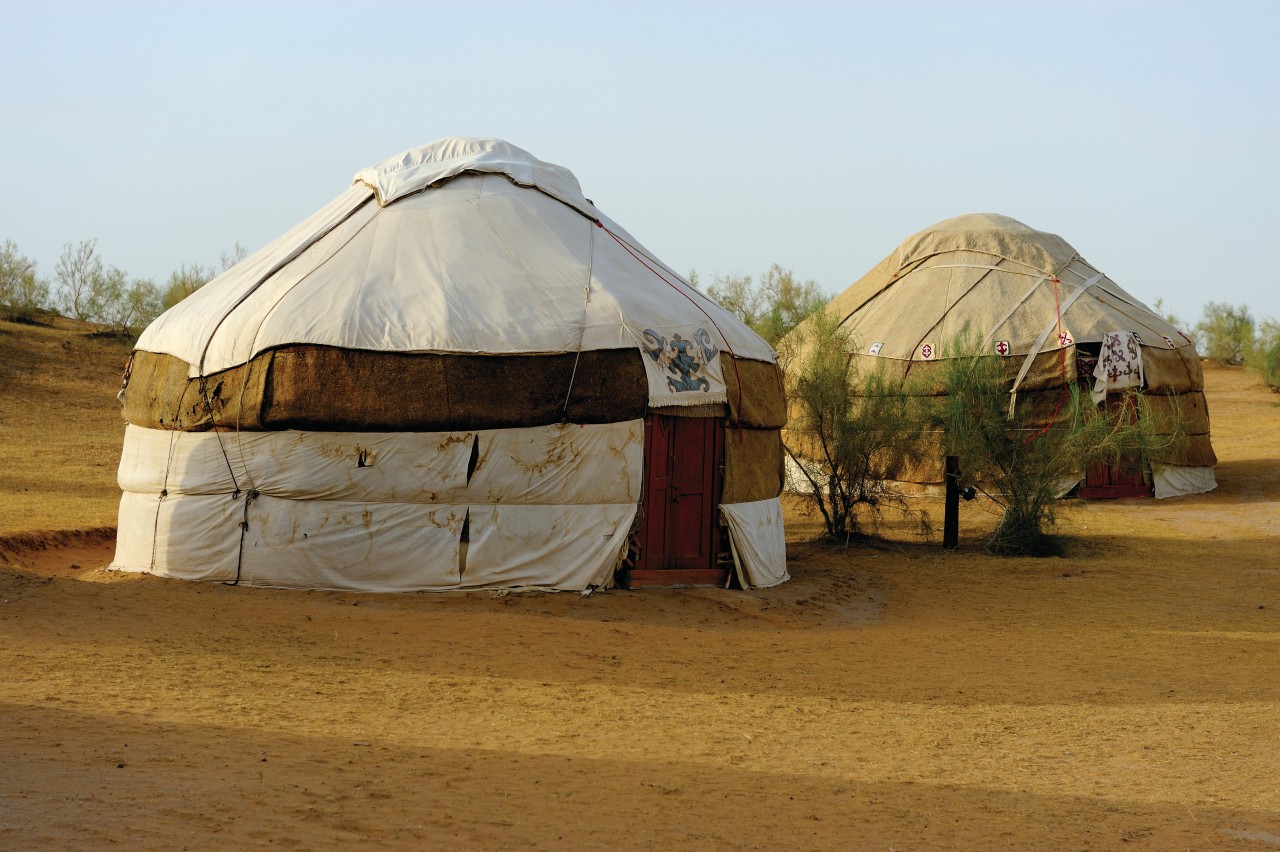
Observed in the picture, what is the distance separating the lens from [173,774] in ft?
14.9

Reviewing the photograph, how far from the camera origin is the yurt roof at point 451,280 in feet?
28.8

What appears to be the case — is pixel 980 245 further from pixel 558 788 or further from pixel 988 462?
pixel 558 788

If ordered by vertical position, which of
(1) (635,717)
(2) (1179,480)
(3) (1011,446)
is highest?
(3) (1011,446)

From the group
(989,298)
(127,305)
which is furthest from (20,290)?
(989,298)

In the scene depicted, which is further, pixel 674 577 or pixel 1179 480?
pixel 1179 480

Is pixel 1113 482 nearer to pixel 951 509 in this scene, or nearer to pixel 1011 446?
pixel 1011 446

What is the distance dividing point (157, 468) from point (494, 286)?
2894mm

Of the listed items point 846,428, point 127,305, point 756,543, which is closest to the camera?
point 756,543

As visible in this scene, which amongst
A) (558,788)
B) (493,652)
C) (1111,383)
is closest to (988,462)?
(1111,383)

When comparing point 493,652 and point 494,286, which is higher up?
point 494,286

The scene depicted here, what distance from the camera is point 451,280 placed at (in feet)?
30.3

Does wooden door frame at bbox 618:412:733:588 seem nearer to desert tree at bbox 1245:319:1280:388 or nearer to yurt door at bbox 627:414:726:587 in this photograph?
yurt door at bbox 627:414:726:587

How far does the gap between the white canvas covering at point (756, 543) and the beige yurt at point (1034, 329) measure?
17.1 ft

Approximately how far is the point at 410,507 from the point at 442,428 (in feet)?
1.99
